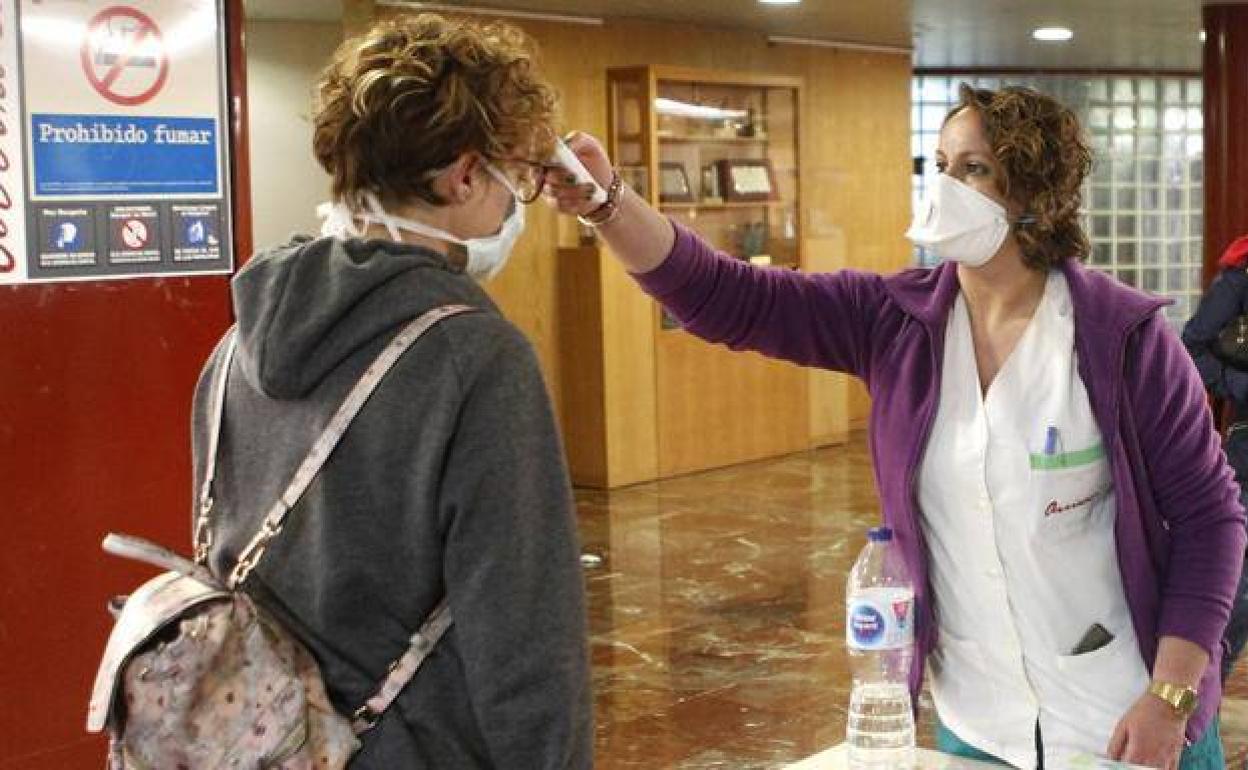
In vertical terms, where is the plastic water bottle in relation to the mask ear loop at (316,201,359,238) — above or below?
below

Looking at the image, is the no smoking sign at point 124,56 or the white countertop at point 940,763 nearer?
the white countertop at point 940,763

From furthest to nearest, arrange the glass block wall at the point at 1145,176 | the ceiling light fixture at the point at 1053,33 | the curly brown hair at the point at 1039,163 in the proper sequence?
the glass block wall at the point at 1145,176 < the ceiling light fixture at the point at 1053,33 < the curly brown hair at the point at 1039,163

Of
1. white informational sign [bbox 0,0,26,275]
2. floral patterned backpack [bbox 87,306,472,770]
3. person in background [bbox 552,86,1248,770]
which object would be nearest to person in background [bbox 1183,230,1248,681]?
person in background [bbox 552,86,1248,770]

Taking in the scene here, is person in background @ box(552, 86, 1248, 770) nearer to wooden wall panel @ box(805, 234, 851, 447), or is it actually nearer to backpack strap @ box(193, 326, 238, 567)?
backpack strap @ box(193, 326, 238, 567)

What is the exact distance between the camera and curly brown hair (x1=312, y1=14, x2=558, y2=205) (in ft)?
5.43

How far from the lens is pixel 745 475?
10.0 metres

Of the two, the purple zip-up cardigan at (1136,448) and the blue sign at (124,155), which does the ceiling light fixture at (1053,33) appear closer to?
the blue sign at (124,155)

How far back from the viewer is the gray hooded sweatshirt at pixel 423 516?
160 cm

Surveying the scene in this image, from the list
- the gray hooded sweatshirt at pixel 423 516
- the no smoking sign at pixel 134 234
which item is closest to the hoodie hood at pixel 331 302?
the gray hooded sweatshirt at pixel 423 516

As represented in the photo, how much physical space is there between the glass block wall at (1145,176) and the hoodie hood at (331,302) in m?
13.9

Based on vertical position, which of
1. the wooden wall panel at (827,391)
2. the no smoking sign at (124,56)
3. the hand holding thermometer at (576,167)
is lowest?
the wooden wall panel at (827,391)

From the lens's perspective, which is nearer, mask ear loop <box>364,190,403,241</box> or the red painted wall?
mask ear loop <box>364,190,403,241</box>

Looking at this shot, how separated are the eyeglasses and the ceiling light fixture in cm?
1034

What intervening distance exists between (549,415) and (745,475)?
27.6ft
